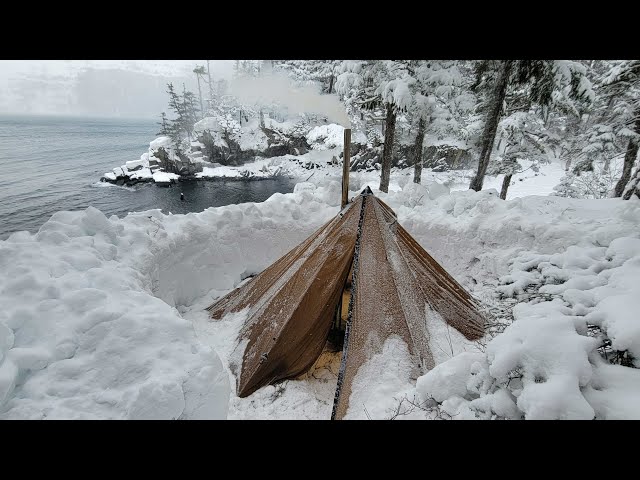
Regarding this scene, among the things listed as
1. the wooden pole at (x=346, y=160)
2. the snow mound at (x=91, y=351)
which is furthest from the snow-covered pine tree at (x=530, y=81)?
the snow mound at (x=91, y=351)

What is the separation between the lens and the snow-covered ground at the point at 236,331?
5.05ft

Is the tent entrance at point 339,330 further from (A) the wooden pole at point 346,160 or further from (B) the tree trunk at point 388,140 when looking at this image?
(B) the tree trunk at point 388,140

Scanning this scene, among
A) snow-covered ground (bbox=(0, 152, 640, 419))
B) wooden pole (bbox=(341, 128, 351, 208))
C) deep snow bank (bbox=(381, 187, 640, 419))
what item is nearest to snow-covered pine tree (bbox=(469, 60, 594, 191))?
snow-covered ground (bbox=(0, 152, 640, 419))

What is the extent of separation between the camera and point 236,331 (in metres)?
4.62

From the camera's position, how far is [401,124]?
17.8 m

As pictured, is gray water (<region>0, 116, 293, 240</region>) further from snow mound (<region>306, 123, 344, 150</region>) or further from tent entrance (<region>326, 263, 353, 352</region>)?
tent entrance (<region>326, 263, 353, 352</region>)

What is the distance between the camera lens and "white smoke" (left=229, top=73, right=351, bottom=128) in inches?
190

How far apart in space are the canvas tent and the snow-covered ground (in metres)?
0.28

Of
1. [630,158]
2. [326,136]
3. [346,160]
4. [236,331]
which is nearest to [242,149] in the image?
[326,136]

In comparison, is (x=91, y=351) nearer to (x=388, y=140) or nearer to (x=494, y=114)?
(x=388, y=140)

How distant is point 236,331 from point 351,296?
204 centimetres
